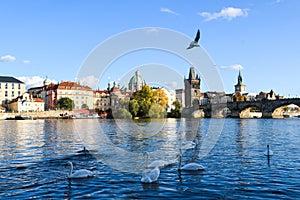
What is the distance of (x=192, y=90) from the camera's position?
14200 cm

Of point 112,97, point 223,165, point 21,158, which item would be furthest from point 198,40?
point 112,97

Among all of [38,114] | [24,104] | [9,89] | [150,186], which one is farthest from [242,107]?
[150,186]

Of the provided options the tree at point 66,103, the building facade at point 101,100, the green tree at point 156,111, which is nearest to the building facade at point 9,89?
the tree at point 66,103

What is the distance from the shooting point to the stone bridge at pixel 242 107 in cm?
10674

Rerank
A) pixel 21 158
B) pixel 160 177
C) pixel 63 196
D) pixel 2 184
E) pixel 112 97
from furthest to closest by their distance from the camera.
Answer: pixel 112 97, pixel 21 158, pixel 160 177, pixel 2 184, pixel 63 196

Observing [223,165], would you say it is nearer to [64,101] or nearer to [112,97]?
[64,101]

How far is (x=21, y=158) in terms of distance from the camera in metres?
17.3

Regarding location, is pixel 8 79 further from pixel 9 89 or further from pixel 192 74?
pixel 192 74

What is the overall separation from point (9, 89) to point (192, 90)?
239 ft

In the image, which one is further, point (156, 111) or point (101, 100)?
point (101, 100)

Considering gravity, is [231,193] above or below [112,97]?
below

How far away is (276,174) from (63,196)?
837 centimetres

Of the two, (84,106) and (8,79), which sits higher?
(8,79)

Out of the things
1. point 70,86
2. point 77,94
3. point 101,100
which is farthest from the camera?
point 101,100
